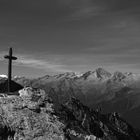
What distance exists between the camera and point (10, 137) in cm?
3497

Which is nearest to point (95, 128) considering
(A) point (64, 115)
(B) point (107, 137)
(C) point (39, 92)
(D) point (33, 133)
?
(B) point (107, 137)

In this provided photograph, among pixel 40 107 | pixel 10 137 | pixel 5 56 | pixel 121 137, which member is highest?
pixel 5 56

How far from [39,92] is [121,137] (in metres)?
19.7

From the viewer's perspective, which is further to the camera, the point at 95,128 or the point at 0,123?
the point at 95,128

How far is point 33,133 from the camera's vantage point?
3488 centimetres

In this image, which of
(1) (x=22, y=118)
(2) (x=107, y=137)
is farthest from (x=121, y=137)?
(1) (x=22, y=118)

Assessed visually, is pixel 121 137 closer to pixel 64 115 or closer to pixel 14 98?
pixel 64 115

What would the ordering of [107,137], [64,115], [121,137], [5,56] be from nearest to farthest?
[64,115], [107,137], [5,56], [121,137]

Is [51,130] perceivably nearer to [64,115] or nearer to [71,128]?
[71,128]

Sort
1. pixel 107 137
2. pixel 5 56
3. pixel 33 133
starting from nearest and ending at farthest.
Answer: pixel 33 133 → pixel 107 137 → pixel 5 56

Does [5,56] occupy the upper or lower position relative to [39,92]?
upper

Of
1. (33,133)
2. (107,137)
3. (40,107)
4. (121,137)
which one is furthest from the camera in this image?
(121,137)

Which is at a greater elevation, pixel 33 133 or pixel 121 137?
pixel 33 133

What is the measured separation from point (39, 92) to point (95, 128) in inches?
436
